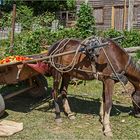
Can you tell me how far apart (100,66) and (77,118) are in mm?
1412

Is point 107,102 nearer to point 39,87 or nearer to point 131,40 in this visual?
point 39,87

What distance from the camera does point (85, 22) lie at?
20.7 m

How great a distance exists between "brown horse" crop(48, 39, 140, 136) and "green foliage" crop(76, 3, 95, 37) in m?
10.6

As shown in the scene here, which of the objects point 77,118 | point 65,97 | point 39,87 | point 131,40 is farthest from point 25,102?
point 131,40

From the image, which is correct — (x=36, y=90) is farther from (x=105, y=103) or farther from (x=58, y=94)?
(x=105, y=103)

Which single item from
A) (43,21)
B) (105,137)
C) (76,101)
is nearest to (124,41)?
(43,21)

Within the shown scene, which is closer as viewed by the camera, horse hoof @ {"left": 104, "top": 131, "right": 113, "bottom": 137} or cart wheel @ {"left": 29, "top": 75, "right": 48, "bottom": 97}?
horse hoof @ {"left": 104, "top": 131, "right": 113, "bottom": 137}

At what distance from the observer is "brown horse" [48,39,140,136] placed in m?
7.82

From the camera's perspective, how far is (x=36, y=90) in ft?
32.8

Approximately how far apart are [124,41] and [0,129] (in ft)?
33.4

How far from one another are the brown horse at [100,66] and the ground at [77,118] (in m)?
0.24

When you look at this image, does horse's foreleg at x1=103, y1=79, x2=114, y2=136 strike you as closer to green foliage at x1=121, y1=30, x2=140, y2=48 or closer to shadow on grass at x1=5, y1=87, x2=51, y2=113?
shadow on grass at x1=5, y1=87, x2=51, y2=113

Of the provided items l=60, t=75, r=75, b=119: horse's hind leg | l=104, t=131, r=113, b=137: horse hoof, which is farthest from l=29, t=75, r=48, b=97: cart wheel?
l=104, t=131, r=113, b=137: horse hoof

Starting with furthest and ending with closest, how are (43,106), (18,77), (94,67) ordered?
1. (43,106)
2. (18,77)
3. (94,67)
